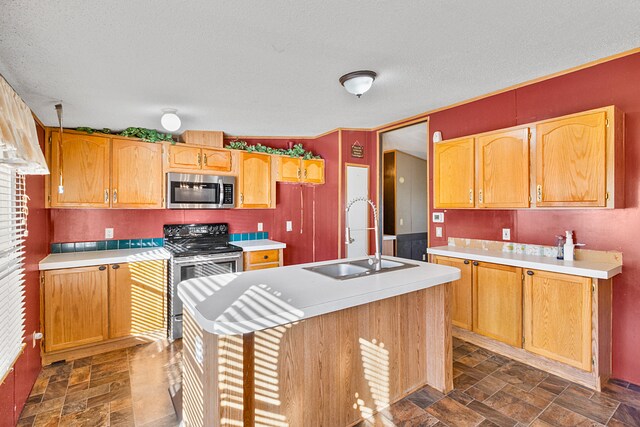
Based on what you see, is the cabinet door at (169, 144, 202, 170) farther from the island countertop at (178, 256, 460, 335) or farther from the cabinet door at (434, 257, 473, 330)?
the cabinet door at (434, 257, 473, 330)

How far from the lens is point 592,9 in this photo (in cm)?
181

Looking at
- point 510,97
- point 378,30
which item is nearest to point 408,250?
point 510,97

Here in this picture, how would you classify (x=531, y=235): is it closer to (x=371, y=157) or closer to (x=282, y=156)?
(x=371, y=157)

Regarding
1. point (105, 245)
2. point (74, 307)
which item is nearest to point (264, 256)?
point (105, 245)

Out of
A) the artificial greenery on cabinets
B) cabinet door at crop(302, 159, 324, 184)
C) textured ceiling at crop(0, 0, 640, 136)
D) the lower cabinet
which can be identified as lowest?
the lower cabinet

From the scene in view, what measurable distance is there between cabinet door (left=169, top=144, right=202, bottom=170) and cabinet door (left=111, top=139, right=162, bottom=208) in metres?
0.13

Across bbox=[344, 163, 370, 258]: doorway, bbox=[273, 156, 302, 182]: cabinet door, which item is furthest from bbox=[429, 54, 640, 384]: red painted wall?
bbox=[273, 156, 302, 182]: cabinet door

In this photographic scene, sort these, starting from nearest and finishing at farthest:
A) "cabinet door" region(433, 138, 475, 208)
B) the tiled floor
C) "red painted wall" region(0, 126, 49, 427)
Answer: "red painted wall" region(0, 126, 49, 427), the tiled floor, "cabinet door" region(433, 138, 475, 208)

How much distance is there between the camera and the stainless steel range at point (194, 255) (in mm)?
3273

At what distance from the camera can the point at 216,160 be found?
152 inches

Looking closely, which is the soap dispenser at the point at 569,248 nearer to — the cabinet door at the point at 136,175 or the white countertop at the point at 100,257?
the white countertop at the point at 100,257

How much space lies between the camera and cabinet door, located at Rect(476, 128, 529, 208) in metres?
→ 2.72

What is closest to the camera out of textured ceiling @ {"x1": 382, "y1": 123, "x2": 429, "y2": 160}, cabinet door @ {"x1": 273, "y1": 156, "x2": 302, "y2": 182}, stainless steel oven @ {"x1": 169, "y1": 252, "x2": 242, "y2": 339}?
stainless steel oven @ {"x1": 169, "y1": 252, "x2": 242, "y2": 339}

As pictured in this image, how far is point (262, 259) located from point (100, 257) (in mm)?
1665
